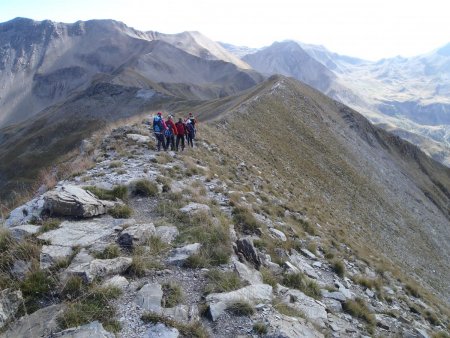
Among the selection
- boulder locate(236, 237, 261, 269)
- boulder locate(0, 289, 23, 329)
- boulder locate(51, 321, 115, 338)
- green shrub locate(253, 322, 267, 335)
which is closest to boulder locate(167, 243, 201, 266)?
boulder locate(236, 237, 261, 269)

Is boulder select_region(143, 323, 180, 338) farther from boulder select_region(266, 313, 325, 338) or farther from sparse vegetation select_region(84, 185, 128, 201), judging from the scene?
sparse vegetation select_region(84, 185, 128, 201)

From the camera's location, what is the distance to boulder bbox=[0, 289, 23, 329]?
7.29 m

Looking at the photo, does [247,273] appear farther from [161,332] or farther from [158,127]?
[158,127]

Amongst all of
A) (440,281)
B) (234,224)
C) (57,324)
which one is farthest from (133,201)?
(440,281)

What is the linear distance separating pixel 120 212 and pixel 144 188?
2.03 metres

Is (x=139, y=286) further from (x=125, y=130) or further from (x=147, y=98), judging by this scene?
(x=147, y=98)

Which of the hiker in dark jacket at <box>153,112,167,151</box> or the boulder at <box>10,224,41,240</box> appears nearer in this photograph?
the boulder at <box>10,224,41,240</box>

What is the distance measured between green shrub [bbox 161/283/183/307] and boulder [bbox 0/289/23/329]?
2917 millimetres

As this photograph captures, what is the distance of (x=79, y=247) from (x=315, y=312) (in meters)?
6.22

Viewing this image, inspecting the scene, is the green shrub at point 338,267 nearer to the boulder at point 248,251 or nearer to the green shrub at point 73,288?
the boulder at point 248,251

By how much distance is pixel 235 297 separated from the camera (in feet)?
28.2

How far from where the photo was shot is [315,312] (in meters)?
9.61

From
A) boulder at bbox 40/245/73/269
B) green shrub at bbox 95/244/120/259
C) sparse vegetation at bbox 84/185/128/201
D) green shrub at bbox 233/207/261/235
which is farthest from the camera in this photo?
green shrub at bbox 233/207/261/235

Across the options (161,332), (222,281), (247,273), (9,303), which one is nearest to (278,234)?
(247,273)
